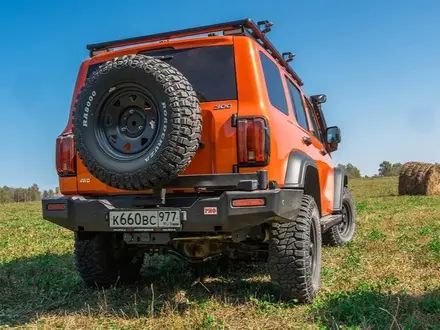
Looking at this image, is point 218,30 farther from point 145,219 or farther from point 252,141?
point 145,219

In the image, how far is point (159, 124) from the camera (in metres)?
3.62

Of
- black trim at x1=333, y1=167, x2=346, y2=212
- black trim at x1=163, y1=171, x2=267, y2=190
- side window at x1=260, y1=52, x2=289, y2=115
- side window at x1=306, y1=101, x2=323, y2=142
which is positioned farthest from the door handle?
black trim at x1=333, y1=167, x2=346, y2=212

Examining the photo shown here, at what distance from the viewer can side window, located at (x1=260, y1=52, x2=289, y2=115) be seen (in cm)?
410

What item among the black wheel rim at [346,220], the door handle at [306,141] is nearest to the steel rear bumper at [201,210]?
the door handle at [306,141]

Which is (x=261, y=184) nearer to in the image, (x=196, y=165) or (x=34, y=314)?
(x=196, y=165)

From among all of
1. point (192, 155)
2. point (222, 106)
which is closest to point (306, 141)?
point (222, 106)

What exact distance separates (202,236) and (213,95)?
3.74 feet

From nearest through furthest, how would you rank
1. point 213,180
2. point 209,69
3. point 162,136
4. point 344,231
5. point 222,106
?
point 162,136 → point 213,180 → point 222,106 → point 209,69 → point 344,231

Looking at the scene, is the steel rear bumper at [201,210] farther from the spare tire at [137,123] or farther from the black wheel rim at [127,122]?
the black wheel rim at [127,122]

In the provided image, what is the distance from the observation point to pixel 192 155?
11.9 ft

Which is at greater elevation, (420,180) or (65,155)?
(65,155)

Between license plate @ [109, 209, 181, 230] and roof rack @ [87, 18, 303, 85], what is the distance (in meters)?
1.57

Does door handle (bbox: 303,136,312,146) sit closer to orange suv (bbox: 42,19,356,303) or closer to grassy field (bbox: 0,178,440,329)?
orange suv (bbox: 42,19,356,303)

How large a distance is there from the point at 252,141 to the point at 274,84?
0.85 m
